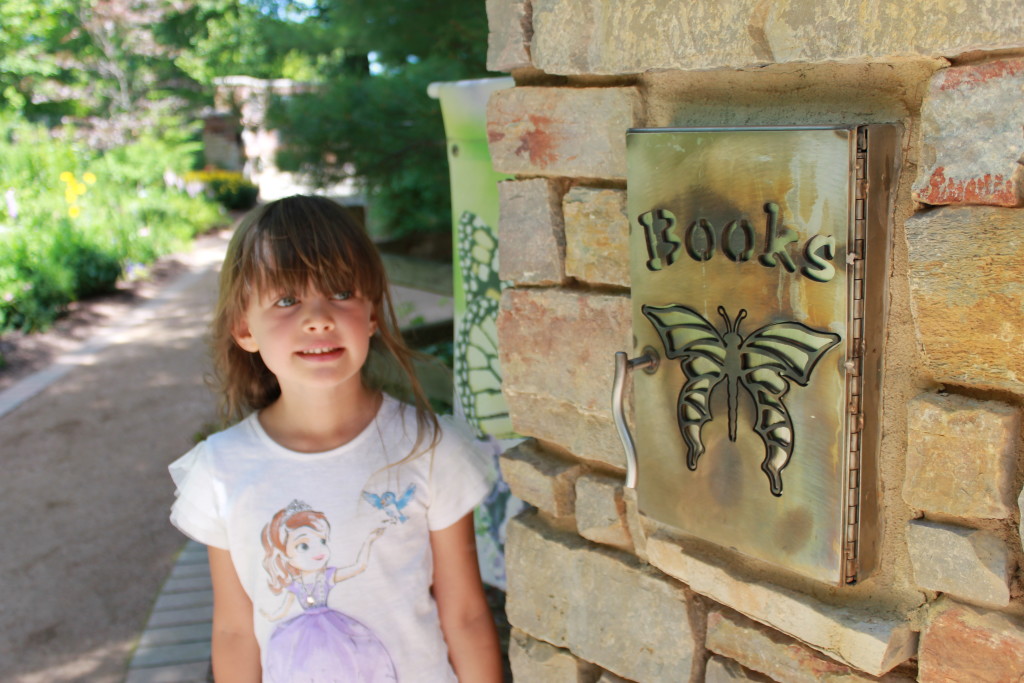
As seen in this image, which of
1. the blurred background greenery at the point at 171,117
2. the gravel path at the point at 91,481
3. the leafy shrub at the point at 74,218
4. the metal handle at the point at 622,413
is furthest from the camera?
the leafy shrub at the point at 74,218

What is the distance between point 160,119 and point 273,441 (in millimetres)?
14576

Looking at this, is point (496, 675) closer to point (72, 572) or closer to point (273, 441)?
point (273, 441)

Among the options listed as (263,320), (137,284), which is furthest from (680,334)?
(137,284)

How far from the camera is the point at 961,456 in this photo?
3.36ft

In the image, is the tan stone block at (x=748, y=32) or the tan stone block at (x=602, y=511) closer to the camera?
the tan stone block at (x=748, y=32)

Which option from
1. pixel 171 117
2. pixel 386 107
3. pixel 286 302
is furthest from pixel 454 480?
pixel 171 117

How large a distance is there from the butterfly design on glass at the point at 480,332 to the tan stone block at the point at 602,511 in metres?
0.76

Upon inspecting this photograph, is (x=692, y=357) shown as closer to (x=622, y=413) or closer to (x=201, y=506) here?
(x=622, y=413)

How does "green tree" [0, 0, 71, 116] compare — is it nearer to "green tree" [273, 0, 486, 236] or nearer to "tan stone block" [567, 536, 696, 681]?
"green tree" [273, 0, 486, 236]

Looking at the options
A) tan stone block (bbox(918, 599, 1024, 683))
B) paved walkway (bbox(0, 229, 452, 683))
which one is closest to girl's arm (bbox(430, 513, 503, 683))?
tan stone block (bbox(918, 599, 1024, 683))

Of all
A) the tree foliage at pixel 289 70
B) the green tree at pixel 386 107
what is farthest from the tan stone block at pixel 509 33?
the green tree at pixel 386 107

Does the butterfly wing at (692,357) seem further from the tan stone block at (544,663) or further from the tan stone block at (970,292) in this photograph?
the tan stone block at (544,663)

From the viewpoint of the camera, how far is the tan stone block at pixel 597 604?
1415 millimetres

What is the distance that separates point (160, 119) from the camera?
1498 cm
